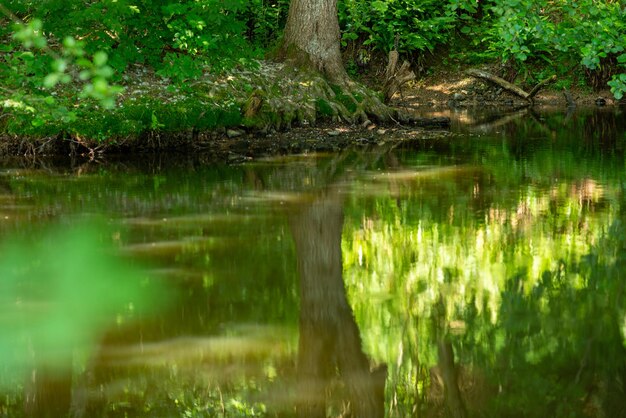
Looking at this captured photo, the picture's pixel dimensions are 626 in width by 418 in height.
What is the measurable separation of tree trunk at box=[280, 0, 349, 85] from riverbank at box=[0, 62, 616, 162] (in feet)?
1.51

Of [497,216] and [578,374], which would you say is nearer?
[578,374]

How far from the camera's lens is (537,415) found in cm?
380

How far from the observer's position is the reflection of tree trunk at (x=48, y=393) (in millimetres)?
3846

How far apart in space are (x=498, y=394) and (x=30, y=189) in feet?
24.8

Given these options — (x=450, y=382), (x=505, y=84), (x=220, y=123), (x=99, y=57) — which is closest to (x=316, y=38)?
(x=220, y=123)

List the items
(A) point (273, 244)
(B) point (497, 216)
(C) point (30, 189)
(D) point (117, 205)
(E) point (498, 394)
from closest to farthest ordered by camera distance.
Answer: (E) point (498, 394)
(A) point (273, 244)
(B) point (497, 216)
(D) point (117, 205)
(C) point (30, 189)

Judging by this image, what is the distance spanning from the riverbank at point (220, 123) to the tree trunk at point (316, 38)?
46cm

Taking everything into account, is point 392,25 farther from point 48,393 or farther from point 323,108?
point 48,393

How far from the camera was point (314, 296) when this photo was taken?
227 inches

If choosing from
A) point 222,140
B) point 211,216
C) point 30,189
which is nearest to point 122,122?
point 222,140

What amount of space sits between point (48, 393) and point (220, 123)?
10906mm

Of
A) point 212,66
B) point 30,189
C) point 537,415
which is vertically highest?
point 212,66

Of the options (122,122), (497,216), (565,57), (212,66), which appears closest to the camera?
(497,216)

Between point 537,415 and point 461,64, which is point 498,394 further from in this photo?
point 461,64
